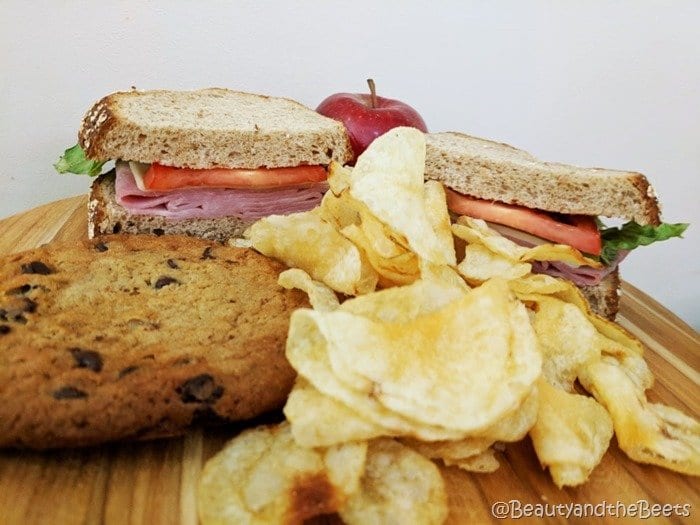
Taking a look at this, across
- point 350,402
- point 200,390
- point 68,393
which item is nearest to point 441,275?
point 350,402

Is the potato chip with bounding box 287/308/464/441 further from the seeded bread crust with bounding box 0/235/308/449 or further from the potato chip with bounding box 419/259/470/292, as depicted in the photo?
the potato chip with bounding box 419/259/470/292

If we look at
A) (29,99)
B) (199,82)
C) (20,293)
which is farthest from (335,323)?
(29,99)

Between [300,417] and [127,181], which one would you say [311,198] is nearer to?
[127,181]

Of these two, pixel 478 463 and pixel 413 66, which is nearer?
pixel 478 463

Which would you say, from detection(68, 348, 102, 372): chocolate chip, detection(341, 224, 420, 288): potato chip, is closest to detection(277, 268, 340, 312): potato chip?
detection(341, 224, 420, 288): potato chip

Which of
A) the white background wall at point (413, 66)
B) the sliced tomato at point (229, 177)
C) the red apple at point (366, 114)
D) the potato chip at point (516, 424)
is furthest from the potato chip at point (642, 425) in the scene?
the white background wall at point (413, 66)

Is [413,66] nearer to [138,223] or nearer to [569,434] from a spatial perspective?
[138,223]

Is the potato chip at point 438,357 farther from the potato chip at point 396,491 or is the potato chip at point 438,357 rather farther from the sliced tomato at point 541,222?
the sliced tomato at point 541,222
